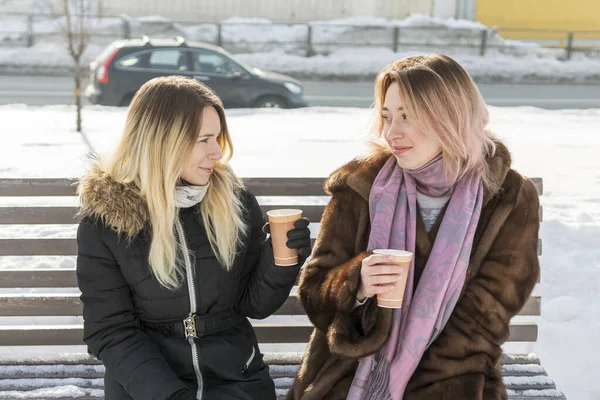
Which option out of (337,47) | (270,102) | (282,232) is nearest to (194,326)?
(282,232)

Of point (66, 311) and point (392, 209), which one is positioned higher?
point (392, 209)

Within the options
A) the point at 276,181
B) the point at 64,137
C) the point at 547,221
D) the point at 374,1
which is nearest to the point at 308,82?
the point at 374,1

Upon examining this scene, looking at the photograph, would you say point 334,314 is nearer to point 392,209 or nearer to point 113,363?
point 392,209

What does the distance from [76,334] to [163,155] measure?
123 centimetres

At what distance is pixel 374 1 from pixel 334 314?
25171mm

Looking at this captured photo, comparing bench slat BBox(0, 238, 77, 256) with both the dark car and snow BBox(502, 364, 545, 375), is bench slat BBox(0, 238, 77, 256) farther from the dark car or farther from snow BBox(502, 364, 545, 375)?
the dark car

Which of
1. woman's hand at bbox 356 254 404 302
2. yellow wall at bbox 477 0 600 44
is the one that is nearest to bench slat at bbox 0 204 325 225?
woman's hand at bbox 356 254 404 302

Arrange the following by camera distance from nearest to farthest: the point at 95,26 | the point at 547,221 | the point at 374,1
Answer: the point at 547,221, the point at 95,26, the point at 374,1

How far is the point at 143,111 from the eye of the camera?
2.83 meters

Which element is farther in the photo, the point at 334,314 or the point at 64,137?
the point at 64,137

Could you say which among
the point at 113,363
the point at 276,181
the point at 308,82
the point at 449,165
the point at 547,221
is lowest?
the point at 308,82

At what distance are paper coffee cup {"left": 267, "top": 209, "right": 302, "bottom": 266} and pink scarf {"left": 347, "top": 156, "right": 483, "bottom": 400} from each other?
0.94 ft

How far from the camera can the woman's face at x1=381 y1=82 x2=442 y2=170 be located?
9.23 feet

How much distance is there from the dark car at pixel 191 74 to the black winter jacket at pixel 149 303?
1203 cm
